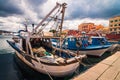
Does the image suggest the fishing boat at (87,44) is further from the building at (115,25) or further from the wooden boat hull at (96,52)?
the building at (115,25)

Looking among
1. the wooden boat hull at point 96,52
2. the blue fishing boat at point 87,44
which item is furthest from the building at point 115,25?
the wooden boat hull at point 96,52

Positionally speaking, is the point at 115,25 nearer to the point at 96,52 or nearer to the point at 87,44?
the point at 87,44

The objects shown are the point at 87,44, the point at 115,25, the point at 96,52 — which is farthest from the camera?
the point at 115,25

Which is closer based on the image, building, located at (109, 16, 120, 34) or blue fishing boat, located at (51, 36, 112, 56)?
blue fishing boat, located at (51, 36, 112, 56)

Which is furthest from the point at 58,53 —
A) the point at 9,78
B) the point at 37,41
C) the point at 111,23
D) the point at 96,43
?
the point at 111,23

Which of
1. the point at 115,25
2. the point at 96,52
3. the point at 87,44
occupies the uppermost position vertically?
the point at 115,25

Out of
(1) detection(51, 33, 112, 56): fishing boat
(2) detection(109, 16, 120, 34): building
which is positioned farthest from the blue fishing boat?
(2) detection(109, 16, 120, 34): building

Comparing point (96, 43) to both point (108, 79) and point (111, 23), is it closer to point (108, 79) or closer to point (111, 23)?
point (108, 79)

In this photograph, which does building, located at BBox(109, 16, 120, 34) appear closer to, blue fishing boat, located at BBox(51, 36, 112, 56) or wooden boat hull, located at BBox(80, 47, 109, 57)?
blue fishing boat, located at BBox(51, 36, 112, 56)

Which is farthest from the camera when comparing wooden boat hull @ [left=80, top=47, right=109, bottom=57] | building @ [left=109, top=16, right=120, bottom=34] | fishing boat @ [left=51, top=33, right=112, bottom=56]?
building @ [left=109, top=16, right=120, bottom=34]

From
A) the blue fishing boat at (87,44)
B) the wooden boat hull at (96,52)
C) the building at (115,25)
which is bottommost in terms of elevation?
the wooden boat hull at (96,52)

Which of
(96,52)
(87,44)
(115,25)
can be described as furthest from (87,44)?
(115,25)

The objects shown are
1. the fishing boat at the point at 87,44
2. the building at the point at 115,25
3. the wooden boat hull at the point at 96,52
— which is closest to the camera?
the wooden boat hull at the point at 96,52

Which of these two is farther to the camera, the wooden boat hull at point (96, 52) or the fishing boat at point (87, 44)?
the fishing boat at point (87, 44)
